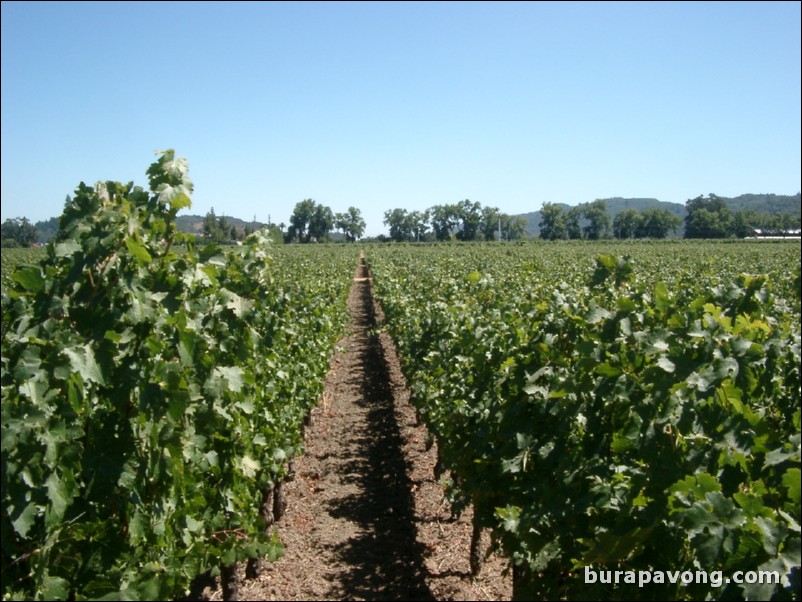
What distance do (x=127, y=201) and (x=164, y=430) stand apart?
99cm

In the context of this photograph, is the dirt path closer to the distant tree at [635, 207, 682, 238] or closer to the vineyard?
the vineyard

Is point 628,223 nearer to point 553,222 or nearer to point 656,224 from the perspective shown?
point 656,224

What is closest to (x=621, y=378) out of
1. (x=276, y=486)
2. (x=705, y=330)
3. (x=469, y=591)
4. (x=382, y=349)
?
(x=705, y=330)

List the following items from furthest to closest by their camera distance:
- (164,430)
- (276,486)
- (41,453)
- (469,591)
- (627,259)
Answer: (276,486)
(469,591)
(627,259)
(164,430)
(41,453)

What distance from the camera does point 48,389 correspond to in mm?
2258

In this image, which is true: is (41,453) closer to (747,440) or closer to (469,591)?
(747,440)

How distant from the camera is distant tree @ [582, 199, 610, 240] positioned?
121 meters

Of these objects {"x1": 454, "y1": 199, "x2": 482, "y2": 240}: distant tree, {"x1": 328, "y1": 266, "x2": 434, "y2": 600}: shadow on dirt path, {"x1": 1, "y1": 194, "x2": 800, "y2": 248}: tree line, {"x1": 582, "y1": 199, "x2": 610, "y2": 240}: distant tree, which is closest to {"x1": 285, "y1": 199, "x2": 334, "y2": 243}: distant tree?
{"x1": 1, "y1": 194, "x2": 800, "y2": 248}: tree line

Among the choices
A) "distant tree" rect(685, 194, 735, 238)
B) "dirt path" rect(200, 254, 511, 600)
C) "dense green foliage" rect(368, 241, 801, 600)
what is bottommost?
"dirt path" rect(200, 254, 511, 600)

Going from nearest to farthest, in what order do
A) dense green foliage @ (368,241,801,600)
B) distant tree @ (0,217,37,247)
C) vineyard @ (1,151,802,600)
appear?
dense green foliage @ (368,241,801,600) < vineyard @ (1,151,802,600) < distant tree @ (0,217,37,247)

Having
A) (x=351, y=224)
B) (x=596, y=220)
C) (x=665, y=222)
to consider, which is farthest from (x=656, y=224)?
(x=351, y=224)

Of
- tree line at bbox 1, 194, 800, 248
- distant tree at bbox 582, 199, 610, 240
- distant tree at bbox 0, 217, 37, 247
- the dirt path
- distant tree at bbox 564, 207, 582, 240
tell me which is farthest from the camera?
distant tree at bbox 564, 207, 582, 240

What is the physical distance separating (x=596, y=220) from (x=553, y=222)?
31.3ft

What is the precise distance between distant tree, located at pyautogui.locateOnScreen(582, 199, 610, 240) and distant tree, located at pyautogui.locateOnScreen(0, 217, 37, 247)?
10015 cm
